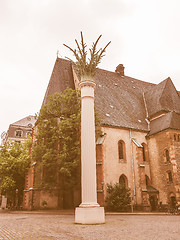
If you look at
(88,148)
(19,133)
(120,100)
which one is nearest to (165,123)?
(120,100)

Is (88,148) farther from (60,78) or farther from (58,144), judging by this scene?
(60,78)

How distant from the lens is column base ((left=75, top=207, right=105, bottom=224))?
11.3 meters

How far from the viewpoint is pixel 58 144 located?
853 inches

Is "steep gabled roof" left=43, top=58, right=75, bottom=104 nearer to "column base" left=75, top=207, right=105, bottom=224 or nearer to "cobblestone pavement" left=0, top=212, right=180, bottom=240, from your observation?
"column base" left=75, top=207, right=105, bottom=224

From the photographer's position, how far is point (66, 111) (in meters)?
22.8

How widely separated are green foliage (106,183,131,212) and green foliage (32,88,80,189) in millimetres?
3536

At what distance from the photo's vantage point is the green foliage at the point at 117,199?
22.1 meters

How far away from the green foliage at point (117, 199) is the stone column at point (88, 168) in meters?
10.8

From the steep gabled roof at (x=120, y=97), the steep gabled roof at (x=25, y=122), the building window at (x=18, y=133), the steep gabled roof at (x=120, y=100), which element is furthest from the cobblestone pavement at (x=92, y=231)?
the steep gabled roof at (x=25, y=122)

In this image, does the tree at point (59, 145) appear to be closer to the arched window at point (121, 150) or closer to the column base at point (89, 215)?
the arched window at point (121, 150)

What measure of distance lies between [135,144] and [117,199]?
732cm

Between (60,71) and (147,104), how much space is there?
13.5 metres

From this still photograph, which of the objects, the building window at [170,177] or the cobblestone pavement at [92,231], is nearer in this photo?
the cobblestone pavement at [92,231]

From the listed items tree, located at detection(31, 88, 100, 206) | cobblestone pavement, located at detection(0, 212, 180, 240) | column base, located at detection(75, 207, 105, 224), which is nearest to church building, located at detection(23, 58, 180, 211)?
tree, located at detection(31, 88, 100, 206)
